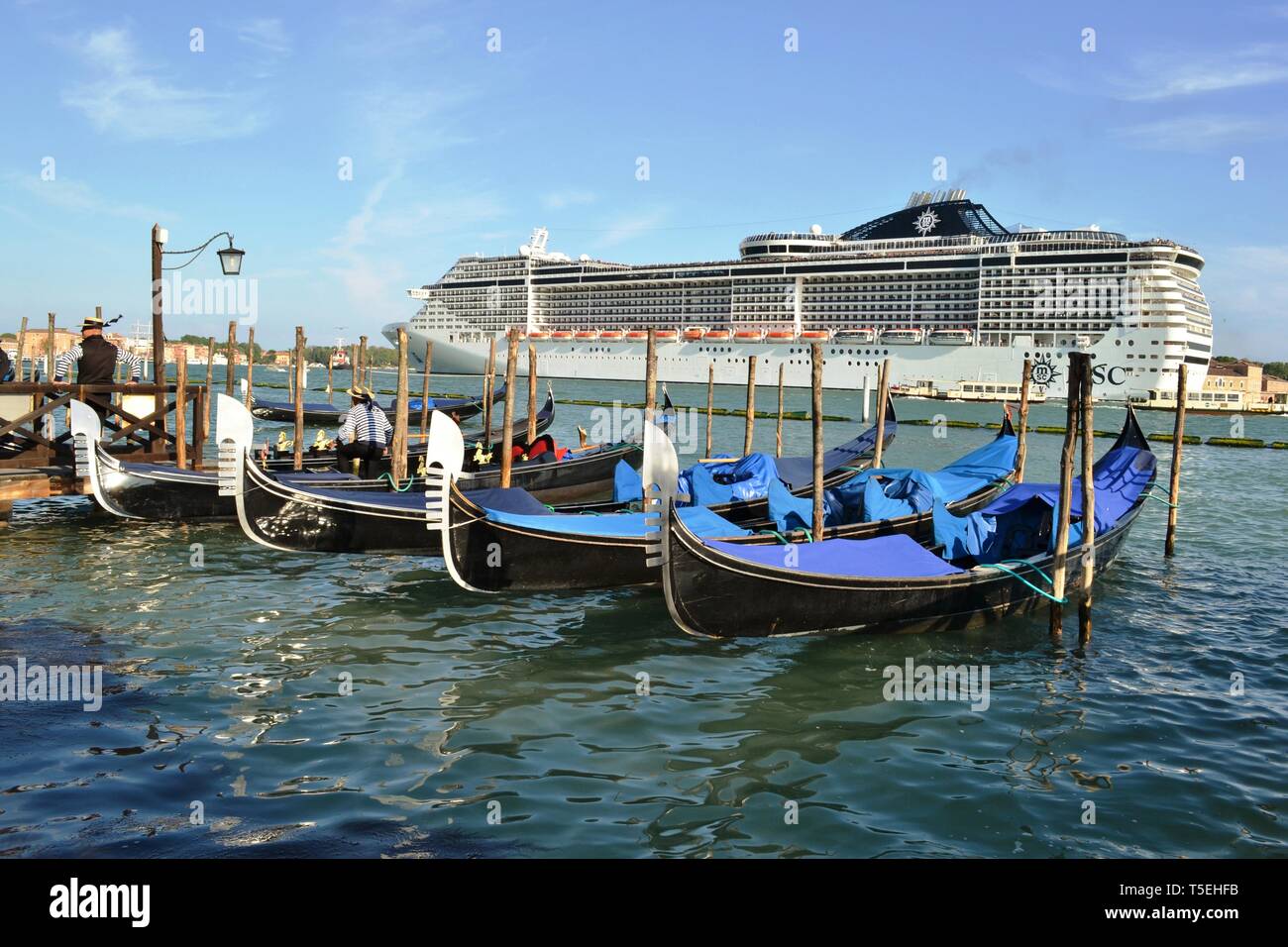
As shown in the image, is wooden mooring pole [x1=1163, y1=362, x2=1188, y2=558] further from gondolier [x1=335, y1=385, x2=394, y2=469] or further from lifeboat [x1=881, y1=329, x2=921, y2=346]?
lifeboat [x1=881, y1=329, x2=921, y2=346]

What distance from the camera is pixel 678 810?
4.69 metres

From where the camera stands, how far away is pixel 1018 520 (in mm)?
9945

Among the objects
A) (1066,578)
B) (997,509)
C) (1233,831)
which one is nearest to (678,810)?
(1233,831)

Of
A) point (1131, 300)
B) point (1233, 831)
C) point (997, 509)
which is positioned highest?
point (1131, 300)

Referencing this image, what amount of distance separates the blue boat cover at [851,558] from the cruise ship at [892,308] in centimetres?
3525

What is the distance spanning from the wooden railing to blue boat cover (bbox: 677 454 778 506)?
6.77 m

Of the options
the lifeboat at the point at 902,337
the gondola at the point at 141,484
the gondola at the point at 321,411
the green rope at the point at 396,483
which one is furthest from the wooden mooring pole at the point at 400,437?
the lifeboat at the point at 902,337

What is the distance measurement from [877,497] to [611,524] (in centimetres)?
303

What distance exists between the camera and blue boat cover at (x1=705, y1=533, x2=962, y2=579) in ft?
24.7

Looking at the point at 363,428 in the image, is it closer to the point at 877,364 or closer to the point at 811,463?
the point at 811,463

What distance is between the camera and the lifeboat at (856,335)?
173 ft
